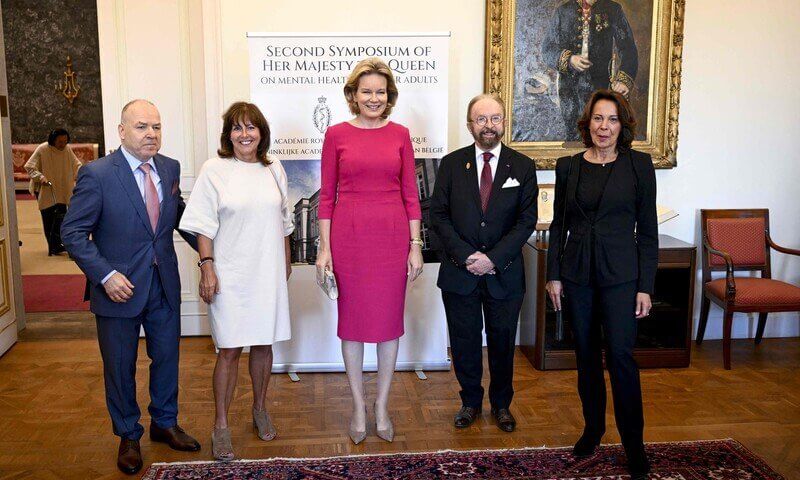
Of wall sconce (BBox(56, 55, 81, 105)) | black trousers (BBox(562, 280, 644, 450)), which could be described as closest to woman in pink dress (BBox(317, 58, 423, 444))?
black trousers (BBox(562, 280, 644, 450))

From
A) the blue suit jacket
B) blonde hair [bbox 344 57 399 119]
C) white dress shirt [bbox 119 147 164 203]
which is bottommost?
the blue suit jacket

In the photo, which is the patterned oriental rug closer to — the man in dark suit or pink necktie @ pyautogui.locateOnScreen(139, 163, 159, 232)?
the man in dark suit

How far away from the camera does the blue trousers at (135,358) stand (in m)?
3.18

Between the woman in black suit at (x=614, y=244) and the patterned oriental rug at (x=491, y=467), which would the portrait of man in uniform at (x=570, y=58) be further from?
the patterned oriental rug at (x=491, y=467)

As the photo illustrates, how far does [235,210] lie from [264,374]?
903 mm

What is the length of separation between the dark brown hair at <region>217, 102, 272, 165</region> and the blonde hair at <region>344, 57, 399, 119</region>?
0.44 metres

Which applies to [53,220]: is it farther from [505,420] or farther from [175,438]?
[505,420]

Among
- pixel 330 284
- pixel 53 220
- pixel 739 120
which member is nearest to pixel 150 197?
pixel 330 284

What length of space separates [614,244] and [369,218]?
1153 millimetres

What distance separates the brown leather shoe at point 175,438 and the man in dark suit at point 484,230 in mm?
1419

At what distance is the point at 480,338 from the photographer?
3717 millimetres

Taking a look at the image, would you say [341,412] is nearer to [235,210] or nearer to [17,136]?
[235,210]

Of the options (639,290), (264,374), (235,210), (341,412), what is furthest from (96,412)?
(639,290)

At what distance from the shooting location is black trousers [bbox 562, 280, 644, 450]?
119 inches
